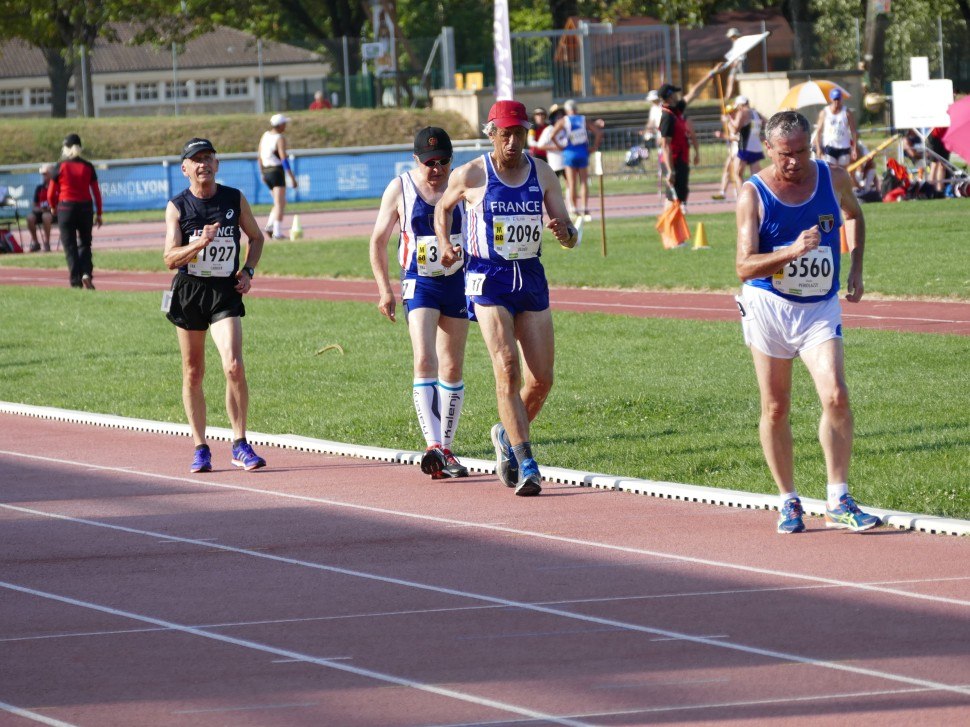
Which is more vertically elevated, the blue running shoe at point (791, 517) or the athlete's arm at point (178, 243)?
the athlete's arm at point (178, 243)

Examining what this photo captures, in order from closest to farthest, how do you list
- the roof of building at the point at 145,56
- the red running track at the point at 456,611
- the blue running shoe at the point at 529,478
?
the red running track at the point at 456,611 < the blue running shoe at the point at 529,478 < the roof of building at the point at 145,56

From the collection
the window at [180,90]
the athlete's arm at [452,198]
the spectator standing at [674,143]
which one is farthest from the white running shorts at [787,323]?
the window at [180,90]

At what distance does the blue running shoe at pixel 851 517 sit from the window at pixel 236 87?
91267 mm

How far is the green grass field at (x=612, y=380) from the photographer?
991cm

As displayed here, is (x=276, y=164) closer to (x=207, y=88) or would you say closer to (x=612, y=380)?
(x=612, y=380)

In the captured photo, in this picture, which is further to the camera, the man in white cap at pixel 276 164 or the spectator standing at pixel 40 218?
the spectator standing at pixel 40 218

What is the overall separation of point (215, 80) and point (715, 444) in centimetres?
8842

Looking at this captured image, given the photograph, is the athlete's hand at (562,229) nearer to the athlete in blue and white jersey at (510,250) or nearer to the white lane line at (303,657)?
the athlete in blue and white jersey at (510,250)

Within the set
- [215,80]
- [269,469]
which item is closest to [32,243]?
[269,469]

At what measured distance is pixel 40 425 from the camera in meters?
12.7

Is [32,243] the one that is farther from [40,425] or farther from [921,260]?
[40,425]

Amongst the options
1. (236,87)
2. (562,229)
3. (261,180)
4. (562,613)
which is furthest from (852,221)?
(236,87)

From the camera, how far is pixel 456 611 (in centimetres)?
680

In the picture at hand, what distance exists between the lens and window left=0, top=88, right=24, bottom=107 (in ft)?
318
